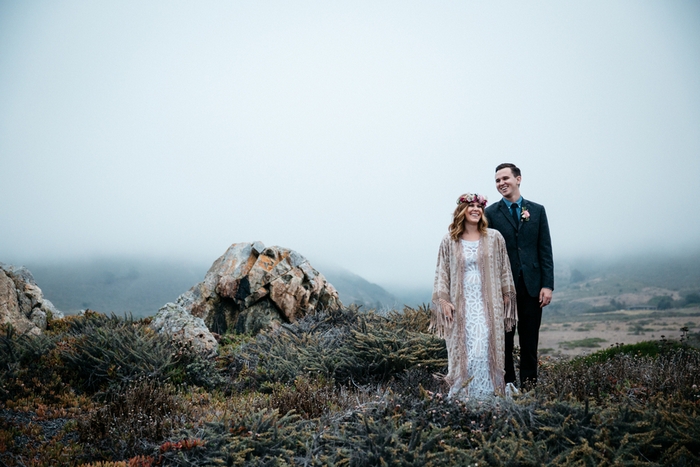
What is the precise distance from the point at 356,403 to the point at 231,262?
7.72 m

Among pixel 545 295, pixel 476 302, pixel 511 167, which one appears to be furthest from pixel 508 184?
pixel 476 302

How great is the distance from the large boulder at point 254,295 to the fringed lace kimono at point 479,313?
20.9ft

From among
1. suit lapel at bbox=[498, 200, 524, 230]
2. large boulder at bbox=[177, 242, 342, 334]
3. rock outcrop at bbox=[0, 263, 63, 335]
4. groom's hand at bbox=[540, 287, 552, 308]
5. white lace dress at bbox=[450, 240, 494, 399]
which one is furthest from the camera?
large boulder at bbox=[177, 242, 342, 334]

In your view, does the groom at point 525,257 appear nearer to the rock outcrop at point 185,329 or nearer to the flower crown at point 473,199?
the flower crown at point 473,199

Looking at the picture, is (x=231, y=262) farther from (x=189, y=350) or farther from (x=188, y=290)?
(x=189, y=350)

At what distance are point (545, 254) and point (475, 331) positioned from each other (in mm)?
1457

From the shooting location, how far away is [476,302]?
537 centimetres

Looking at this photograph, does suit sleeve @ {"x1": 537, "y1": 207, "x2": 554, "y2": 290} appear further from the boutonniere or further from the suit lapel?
the suit lapel

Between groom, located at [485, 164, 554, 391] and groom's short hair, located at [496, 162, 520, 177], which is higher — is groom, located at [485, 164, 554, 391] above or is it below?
below

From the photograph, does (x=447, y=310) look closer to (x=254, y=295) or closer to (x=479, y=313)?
(x=479, y=313)

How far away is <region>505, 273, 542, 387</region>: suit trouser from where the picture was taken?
5668 mm

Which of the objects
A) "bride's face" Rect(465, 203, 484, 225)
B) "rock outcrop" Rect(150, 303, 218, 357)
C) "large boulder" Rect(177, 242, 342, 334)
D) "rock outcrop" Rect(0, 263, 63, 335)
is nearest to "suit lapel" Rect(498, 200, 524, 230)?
"bride's face" Rect(465, 203, 484, 225)

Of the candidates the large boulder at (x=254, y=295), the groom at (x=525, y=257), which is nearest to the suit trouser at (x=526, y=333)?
the groom at (x=525, y=257)

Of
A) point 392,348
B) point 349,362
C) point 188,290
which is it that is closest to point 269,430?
point 349,362
